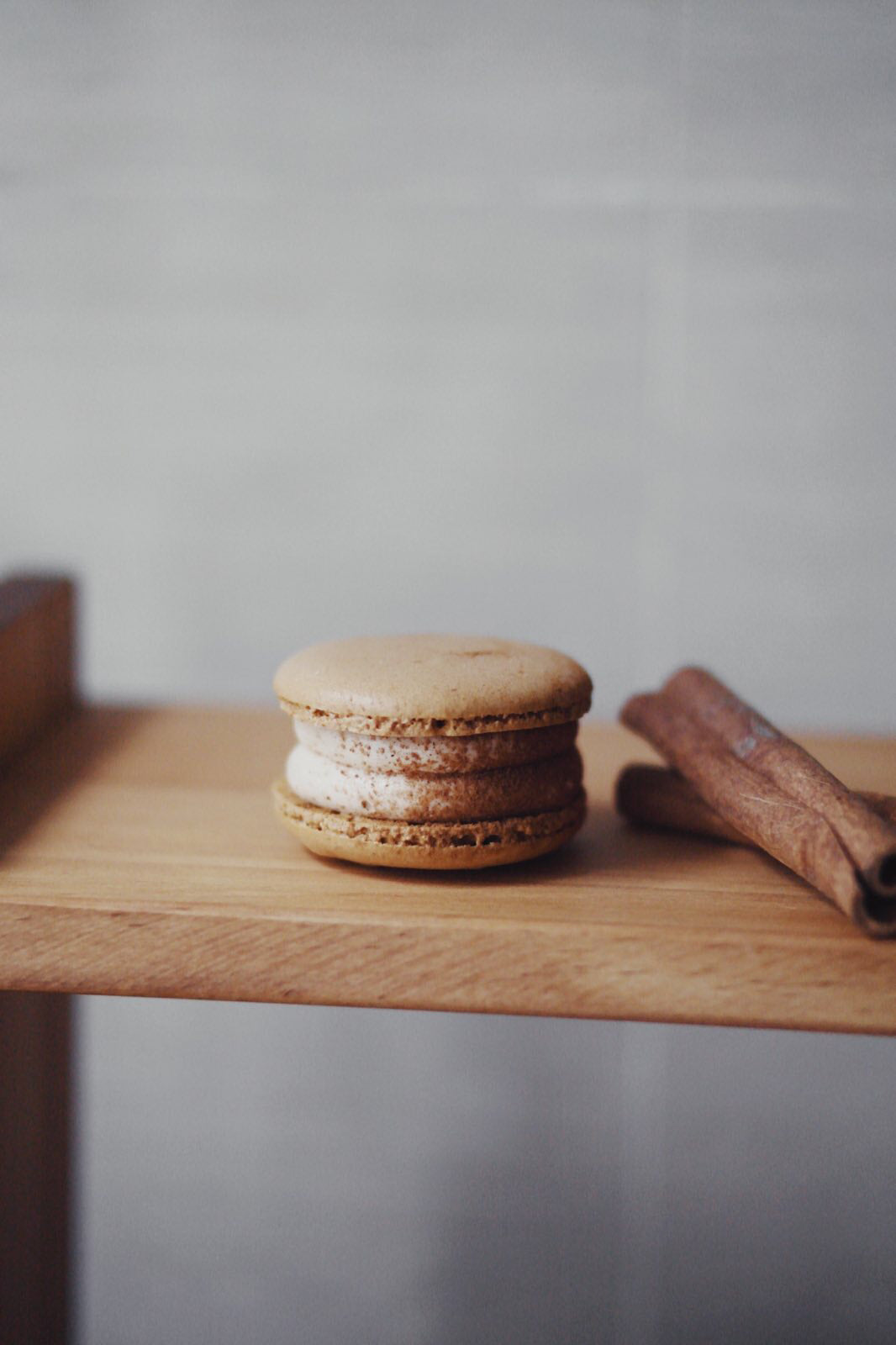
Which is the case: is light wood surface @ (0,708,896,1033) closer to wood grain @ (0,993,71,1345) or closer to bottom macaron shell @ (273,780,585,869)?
bottom macaron shell @ (273,780,585,869)

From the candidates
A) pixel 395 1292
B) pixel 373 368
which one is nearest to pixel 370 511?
pixel 373 368

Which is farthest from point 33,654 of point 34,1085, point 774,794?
point 774,794

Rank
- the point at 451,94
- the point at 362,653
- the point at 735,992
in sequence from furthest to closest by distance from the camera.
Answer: the point at 451,94, the point at 362,653, the point at 735,992

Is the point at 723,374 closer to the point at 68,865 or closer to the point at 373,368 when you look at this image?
the point at 373,368

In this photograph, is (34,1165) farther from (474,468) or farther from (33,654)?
(474,468)

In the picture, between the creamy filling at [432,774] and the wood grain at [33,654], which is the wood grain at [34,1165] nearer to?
the wood grain at [33,654]

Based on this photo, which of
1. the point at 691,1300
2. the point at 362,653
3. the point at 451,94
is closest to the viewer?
the point at 362,653

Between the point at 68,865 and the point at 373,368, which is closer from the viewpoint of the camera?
the point at 68,865
